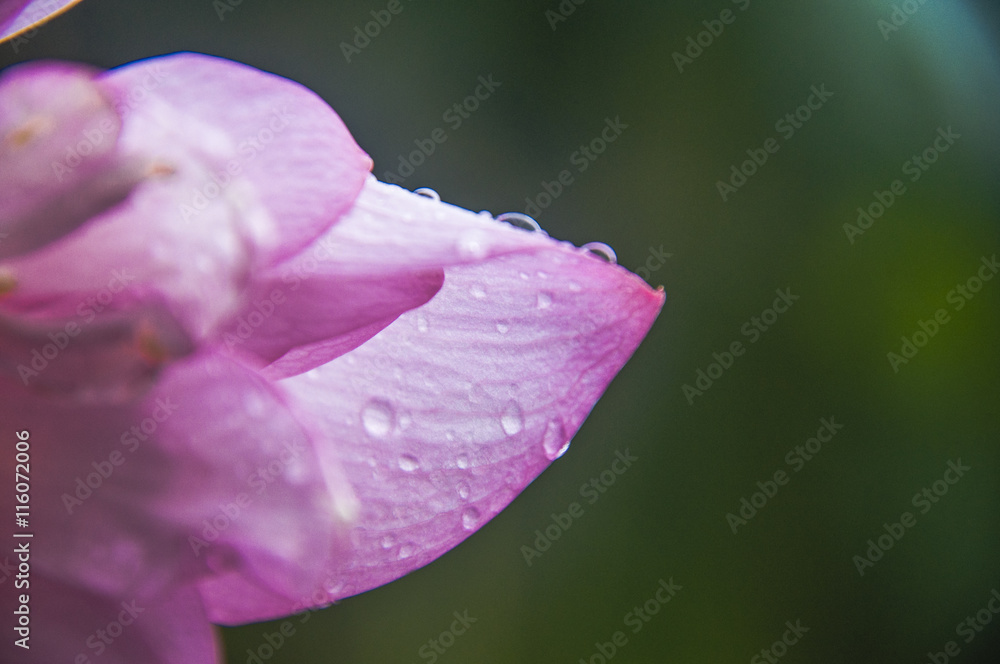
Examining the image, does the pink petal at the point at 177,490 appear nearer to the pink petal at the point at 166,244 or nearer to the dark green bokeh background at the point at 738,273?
the pink petal at the point at 166,244

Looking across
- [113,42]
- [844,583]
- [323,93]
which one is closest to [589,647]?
[844,583]

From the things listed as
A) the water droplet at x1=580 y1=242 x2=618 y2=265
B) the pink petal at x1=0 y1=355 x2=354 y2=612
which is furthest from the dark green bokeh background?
the pink petal at x1=0 y1=355 x2=354 y2=612

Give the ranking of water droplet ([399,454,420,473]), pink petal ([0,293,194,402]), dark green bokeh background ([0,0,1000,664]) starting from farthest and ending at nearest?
dark green bokeh background ([0,0,1000,664]) → water droplet ([399,454,420,473]) → pink petal ([0,293,194,402])

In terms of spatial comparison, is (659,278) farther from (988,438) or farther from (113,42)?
(113,42)

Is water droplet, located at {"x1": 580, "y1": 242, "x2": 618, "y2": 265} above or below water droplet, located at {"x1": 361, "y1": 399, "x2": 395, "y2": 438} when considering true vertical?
above

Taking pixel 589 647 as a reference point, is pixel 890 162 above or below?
above

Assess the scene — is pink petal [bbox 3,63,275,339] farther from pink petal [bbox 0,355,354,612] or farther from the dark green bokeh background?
the dark green bokeh background

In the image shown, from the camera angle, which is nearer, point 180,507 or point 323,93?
point 180,507
